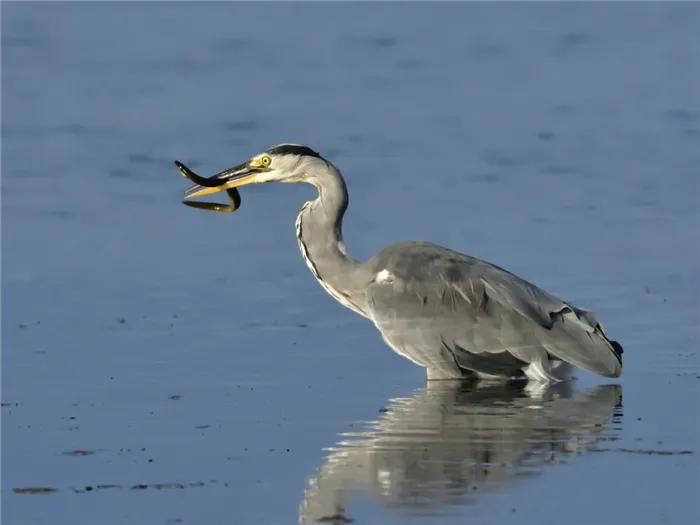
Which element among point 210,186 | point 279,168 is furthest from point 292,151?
point 210,186

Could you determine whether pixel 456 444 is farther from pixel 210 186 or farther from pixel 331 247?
pixel 210 186

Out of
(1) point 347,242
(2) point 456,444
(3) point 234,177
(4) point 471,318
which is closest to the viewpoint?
(2) point 456,444

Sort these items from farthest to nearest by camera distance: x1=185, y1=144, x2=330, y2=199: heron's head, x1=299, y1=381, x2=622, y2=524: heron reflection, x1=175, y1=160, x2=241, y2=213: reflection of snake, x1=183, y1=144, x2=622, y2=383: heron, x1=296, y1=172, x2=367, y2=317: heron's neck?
x1=175, y1=160, x2=241, y2=213: reflection of snake
x1=185, y1=144, x2=330, y2=199: heron's head
x1=296, y1=172, x2=367, y2=317: heron's neck
x1=183, y1=144, x2=622, y2=383: heron
x1=299, y1=381, x2=622, y2=524: heron reflection

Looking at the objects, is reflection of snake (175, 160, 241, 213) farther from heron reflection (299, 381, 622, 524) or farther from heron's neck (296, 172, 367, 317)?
heron reflection (299, 381, 622, 524)

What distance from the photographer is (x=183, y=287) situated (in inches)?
458

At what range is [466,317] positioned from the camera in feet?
32.1

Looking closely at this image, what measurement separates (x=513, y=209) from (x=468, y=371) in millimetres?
4559

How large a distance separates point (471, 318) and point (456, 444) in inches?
79.3

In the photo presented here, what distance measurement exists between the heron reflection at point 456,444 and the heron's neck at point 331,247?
3.31 feet

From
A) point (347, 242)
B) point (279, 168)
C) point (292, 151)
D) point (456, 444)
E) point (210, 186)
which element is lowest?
point (347, 242)

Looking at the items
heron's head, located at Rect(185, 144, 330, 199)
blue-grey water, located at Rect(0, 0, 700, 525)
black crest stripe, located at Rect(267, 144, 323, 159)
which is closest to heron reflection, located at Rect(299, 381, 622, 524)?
blue-grey water, located at Rect(0, 0, 700, 525)

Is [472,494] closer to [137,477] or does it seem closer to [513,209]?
[137,477]

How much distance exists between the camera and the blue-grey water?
23.6 feet

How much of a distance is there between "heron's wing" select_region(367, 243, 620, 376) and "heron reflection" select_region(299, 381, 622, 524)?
195 mm
